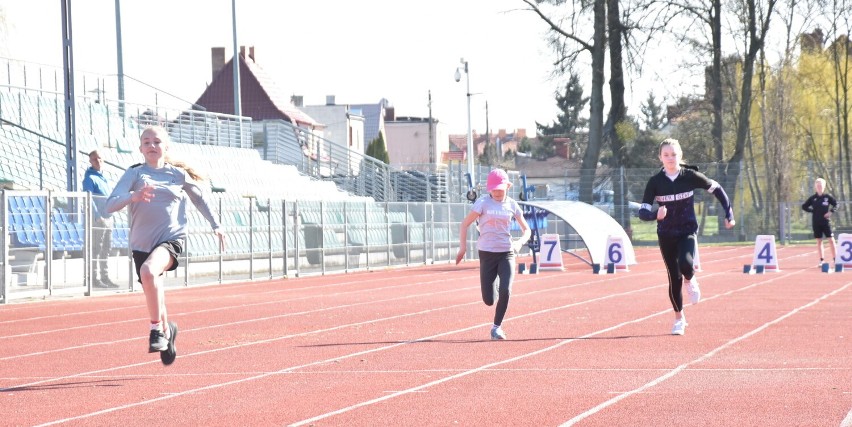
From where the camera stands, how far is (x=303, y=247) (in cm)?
3197

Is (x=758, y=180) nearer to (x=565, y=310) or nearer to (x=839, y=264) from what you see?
(x=839, y=264)

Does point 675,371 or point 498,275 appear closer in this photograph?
point 675,371

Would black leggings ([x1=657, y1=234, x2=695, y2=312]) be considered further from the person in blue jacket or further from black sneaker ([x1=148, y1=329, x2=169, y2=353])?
the person in blue jacket

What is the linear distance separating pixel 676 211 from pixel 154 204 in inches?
225

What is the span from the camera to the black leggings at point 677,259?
1414 centimetres

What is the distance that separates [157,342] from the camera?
10578 millimetres

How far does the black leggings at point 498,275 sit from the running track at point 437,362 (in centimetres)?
38

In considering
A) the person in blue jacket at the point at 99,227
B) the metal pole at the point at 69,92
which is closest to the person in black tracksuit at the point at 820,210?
the person in blue jacket at the point at 99,227

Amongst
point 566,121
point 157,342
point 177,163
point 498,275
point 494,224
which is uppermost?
point 566,121

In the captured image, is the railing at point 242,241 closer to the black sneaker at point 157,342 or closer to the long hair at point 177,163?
the long hair at point 177,163

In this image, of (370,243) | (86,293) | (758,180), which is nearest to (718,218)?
(758,180)

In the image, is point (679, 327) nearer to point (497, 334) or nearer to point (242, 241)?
point (497, 334)

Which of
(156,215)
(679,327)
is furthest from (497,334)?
(156,215)

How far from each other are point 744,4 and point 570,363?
41.8 m
